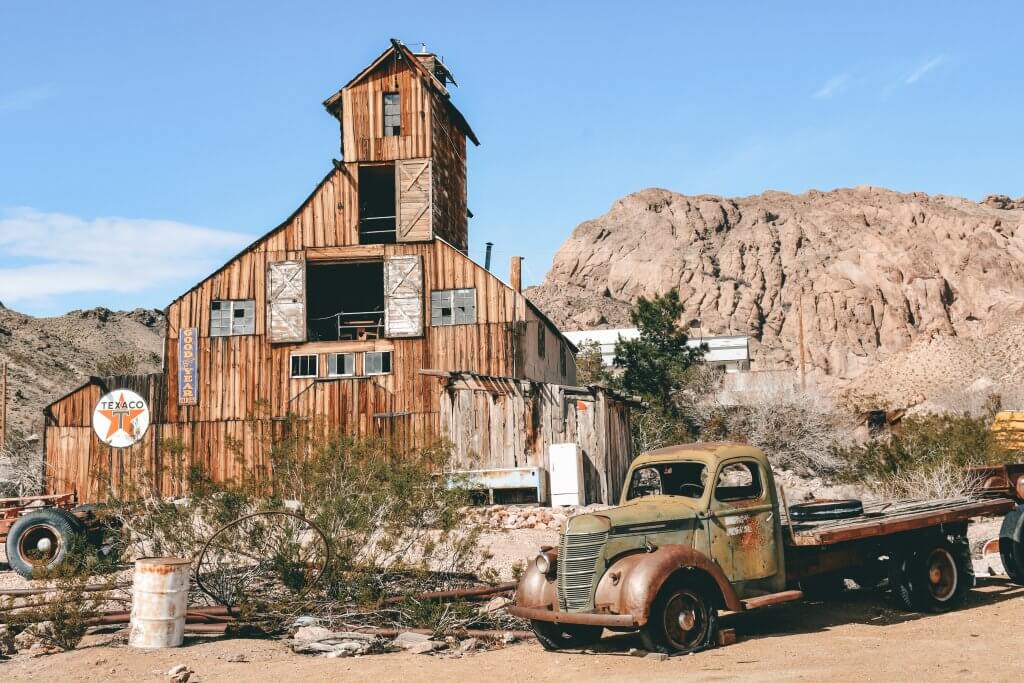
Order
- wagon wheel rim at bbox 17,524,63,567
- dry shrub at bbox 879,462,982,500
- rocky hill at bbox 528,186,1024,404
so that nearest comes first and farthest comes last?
wagon wheel rim at bbox 17,524,63,567 < dry shrub at bbox 879,462,982,500 < rocky hill at bbox 528,186,1024,404

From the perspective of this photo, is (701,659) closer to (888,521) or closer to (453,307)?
(888,521)

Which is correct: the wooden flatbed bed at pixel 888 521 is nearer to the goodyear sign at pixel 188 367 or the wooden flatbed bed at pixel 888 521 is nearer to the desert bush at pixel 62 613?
the desert bush at pixel 62 613

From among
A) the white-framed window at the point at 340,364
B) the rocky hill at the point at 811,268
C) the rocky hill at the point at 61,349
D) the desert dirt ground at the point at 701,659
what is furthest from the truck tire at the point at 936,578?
the rocky hill at the point at 811,268

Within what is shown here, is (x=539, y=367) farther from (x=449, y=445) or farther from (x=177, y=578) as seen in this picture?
(x=177, y=578)

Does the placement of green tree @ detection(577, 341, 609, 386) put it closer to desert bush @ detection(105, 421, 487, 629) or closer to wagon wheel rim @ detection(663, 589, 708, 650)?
desert bush @ detection(105, 421, 487, 629)

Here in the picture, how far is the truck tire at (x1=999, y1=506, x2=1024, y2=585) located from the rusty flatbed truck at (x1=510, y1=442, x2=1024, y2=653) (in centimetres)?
94

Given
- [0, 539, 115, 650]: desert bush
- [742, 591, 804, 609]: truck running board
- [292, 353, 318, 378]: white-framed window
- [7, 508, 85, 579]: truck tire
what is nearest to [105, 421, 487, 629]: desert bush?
[0, 539, 115, 650]: desert bush

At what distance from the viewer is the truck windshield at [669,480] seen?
35.9 feet

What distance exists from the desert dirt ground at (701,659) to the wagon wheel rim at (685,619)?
22 cm

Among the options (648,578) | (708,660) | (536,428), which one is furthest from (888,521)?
(536,428)

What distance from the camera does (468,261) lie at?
28562mm

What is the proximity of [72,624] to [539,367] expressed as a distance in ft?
67.4

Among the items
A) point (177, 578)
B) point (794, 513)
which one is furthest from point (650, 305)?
point (177, 578)

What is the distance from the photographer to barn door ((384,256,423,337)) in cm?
2828
